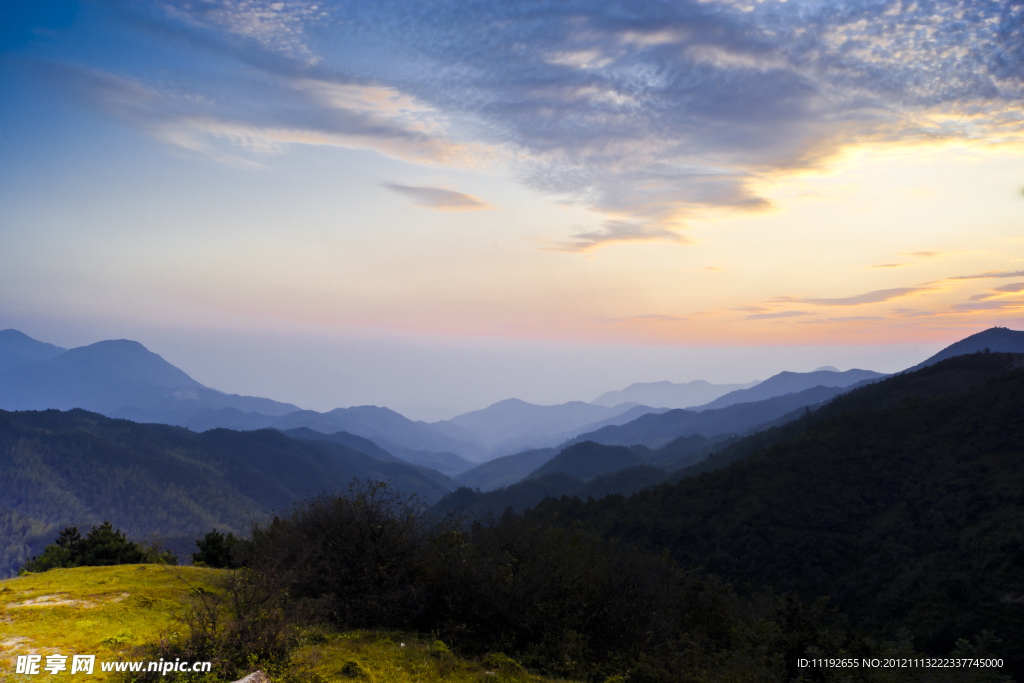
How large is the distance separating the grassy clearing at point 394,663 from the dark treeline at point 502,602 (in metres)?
0.72

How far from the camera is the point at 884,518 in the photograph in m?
43.1

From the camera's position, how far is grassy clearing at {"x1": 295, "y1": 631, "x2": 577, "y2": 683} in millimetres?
8445

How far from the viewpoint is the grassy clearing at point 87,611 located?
8.66 meters

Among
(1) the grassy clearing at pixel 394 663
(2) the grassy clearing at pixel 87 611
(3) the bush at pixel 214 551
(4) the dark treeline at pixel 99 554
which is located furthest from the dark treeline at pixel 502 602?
(4) the dark treeline at pixel 99 554

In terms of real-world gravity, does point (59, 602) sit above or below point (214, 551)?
above

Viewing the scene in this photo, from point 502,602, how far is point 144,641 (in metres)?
7.57

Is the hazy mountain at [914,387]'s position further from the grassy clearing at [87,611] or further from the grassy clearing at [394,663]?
the grassy clearing at [87,611]

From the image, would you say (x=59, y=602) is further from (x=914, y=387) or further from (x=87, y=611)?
(x=914, y=387)

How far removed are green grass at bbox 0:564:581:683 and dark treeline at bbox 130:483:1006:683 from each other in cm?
83

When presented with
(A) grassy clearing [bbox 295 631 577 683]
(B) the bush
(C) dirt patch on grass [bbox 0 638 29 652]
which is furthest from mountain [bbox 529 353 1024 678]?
(C) dirt patch on grass [bbox 0 638 29 652]

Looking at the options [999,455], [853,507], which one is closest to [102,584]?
[853,507]

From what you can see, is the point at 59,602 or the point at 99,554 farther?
the point at 99,554

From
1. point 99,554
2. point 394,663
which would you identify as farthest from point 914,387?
point 99,554

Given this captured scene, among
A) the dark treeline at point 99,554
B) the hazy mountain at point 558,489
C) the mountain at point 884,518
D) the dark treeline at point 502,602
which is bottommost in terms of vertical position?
the hazy mountain at point 558,489
